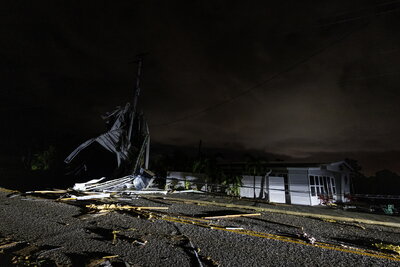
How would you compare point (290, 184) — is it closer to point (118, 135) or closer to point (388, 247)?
point (388, 247)

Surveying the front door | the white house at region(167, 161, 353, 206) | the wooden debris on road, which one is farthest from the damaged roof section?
the wooden debris on road

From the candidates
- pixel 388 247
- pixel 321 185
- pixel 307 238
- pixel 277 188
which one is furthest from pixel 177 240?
pixel 321 185

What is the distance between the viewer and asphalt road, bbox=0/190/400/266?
3.30m

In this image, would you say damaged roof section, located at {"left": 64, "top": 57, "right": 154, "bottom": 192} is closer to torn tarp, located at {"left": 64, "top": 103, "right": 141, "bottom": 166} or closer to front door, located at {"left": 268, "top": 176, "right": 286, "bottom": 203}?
torn tarp, located at {"left": 64, "top": 103, "right": 141, "bottom": 166}

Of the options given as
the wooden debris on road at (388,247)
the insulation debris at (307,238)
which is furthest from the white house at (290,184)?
the wooden debris on road at (388,247)

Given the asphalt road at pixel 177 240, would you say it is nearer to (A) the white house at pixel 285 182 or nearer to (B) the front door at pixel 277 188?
(A) the white house at pixel 285 182

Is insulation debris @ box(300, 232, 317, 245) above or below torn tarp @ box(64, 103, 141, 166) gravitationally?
below

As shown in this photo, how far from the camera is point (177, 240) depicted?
4164 millimetres

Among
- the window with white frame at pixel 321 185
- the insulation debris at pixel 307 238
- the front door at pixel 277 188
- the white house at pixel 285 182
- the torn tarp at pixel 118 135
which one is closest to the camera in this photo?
the insulation debris at pixel 307 238

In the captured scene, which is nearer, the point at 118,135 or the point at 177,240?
the point at 177,240

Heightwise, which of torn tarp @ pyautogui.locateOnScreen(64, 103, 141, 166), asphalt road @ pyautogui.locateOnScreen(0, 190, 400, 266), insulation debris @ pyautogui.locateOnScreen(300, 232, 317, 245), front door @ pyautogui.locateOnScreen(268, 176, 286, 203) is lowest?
asphalt road @ pyautogui.locateOnScreen(0, 190, 400, 266)

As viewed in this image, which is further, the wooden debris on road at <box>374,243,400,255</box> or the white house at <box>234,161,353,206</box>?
the white house at <box>234,161,353,206</box>

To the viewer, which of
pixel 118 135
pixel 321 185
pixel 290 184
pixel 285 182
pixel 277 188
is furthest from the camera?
pixel 321 185

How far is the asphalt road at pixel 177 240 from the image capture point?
3.30 metres
